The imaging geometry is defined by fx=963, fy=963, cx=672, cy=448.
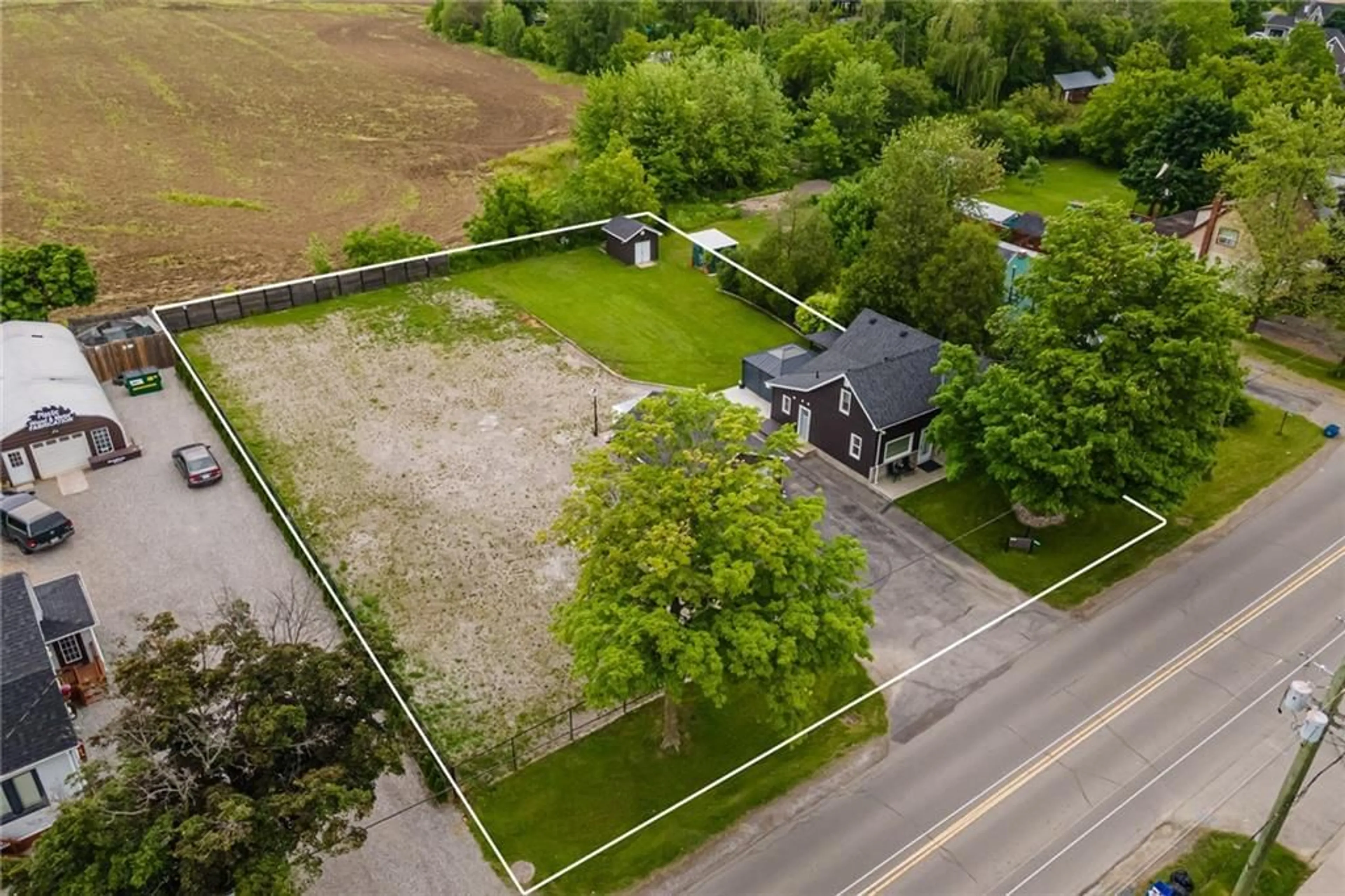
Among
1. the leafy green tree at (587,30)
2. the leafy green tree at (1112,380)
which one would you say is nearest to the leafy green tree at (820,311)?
the leafy green tree at (1112,380)

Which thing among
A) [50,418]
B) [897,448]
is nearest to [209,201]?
[50,418]

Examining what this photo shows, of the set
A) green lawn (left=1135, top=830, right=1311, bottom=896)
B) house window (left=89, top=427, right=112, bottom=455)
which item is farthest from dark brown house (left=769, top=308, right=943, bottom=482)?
house window (left=89, top=427, right=112, bottom=455)

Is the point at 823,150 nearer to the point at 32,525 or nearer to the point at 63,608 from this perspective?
the point at 32,525

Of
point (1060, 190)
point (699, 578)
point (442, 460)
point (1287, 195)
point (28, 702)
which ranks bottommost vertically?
point (442, 460)

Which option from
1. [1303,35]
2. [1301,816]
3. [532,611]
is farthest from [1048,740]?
[1303,35]

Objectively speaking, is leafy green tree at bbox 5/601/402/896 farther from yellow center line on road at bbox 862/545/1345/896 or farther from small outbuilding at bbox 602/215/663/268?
small outbuilding at bbox 602/215/663/268

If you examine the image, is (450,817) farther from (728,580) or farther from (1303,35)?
(1303,35)
